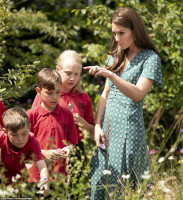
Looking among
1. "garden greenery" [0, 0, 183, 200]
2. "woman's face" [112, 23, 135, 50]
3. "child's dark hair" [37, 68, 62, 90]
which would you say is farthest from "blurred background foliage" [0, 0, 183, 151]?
"woman's face" [112, 23, 135, 50]

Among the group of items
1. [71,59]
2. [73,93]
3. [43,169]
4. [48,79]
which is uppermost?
[71,59]

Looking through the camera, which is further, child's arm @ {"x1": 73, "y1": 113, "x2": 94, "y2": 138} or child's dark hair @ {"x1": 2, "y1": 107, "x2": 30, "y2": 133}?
child's arm @ {"x1": 73, "y1": 113, "x2": 94, "y2": 138}

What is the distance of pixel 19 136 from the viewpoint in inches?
104

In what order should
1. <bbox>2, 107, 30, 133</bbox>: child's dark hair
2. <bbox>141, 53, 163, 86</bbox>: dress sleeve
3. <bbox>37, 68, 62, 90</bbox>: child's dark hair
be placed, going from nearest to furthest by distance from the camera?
<bbox>2, 107, 30, 133</bbox>: child's dark hair
<bbox>37, 68, 62, 90</bbox>: child's dark hair
<bbox>141, 53, 163, 86</bbox>: dress sleeve

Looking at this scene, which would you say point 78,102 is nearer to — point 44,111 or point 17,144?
point 44,111

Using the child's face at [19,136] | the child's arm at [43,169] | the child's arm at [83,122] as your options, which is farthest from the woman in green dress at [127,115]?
the child's face at [19,136]

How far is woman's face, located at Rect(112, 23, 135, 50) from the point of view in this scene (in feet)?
10.5

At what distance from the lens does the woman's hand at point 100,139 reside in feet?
10.6

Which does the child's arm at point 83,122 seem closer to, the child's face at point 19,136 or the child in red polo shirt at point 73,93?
the child in red polo shirt at point 73,93

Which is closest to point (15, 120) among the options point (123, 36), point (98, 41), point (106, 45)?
point (123, 36)

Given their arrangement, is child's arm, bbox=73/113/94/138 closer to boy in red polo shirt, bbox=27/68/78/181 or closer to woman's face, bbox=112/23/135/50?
boy in red polo shirt, bbox=27/68/78/181

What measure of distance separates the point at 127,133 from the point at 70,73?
665mm

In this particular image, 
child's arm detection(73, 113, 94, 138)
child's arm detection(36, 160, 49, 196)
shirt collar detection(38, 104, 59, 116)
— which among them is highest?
shirt collar detection(38, 104, 59, 116)

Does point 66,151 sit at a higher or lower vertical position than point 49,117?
lower
